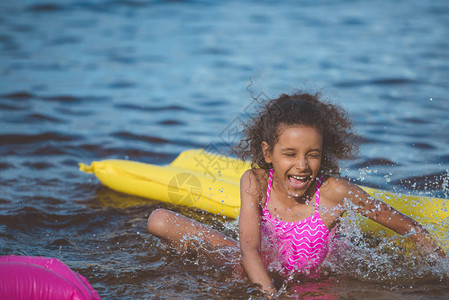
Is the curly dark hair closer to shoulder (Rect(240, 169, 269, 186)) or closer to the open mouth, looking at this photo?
shoulder (Rect(240, 169, 269, 186))

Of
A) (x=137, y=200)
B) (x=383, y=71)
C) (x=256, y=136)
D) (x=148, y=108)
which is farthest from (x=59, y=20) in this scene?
(x=256, y=136)

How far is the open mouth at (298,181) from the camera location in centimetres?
267

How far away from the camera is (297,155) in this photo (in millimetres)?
2600

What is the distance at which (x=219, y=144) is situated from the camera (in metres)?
5.30

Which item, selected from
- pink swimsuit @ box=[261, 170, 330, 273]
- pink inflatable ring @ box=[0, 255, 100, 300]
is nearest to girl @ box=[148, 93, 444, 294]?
pink swimsuit @ box=[261, 170, 330, 273]

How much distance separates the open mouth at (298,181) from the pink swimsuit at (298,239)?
0.17m

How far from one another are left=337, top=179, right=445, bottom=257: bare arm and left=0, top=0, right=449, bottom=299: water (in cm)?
21

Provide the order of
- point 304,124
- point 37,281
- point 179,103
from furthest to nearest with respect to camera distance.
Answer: point 179,103, point 304,124, point 37,281

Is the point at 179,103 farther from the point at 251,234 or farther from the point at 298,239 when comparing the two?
the point at 251,234

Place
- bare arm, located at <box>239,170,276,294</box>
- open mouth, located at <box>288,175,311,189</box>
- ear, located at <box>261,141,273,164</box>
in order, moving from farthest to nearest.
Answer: ear, located at <box>261,141,273,164</box>
open mouth, located at <box>288,175,311,189</box>
bare arm, located at <box>239,170,276,294</box>

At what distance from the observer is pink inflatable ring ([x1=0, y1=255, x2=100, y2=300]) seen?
2.16 metres

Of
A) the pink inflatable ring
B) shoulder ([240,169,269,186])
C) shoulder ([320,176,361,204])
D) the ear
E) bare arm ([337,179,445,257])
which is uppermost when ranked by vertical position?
the ear

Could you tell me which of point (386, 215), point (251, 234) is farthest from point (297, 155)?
point (386, 215)

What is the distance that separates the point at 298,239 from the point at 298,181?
1.14 feet
